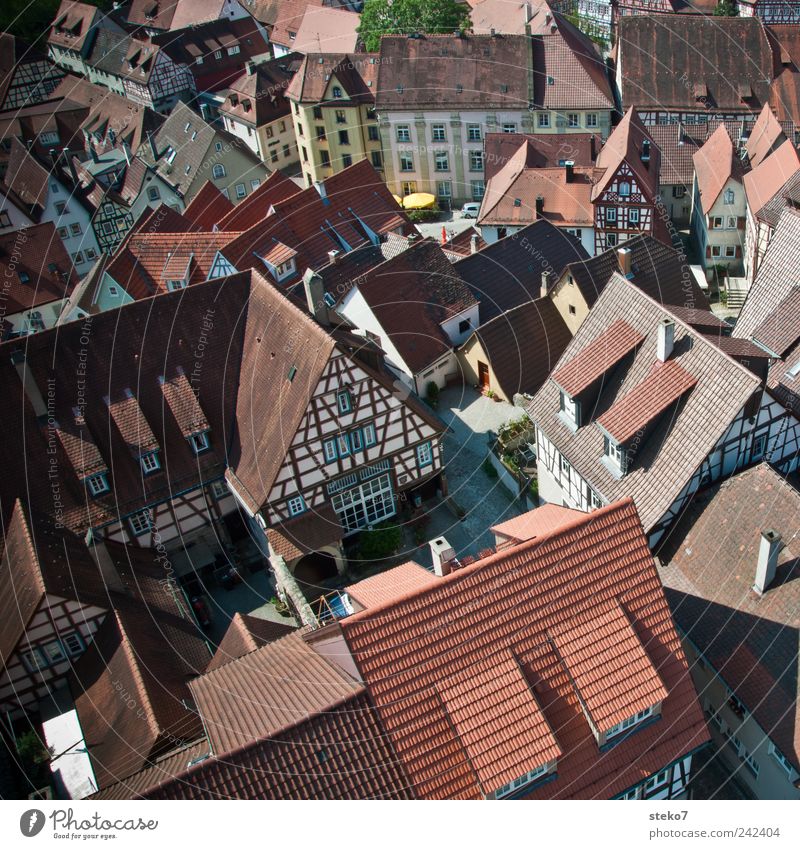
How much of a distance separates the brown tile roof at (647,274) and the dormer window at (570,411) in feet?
31.1

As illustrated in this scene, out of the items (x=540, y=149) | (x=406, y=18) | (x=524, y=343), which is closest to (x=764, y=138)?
(x=540, y=149)

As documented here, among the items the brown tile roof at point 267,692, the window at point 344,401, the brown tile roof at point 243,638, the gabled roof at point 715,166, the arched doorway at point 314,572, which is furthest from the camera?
the gabled roof at point 715,166

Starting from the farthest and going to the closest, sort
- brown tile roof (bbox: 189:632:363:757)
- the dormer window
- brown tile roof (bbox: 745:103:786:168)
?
brown tile roof (bbox: 745:103:786:168), the dormer window, brown tile roof (bbox: 189:632:363:757)

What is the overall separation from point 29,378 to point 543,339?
22014 millimetres

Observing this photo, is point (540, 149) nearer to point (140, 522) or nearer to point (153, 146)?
point (153, 146)

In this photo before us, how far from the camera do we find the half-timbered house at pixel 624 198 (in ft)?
176

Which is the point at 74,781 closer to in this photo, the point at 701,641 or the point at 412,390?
the point at 701,641

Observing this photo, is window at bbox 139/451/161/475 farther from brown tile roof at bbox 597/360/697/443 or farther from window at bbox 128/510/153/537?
brown tile roof at bbox 597/360/697/443

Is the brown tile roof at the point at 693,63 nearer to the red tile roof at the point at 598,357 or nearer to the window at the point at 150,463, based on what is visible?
the red tile roof at the point at 598,357

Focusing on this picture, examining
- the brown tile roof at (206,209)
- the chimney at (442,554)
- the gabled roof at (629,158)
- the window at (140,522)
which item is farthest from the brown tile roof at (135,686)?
the gabled roof at (629,158)

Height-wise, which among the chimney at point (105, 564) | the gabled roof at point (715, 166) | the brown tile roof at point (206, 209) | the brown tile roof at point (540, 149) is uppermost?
the brown tile roof at point (206, 209)

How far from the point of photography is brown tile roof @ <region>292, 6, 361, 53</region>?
8662 centimetres

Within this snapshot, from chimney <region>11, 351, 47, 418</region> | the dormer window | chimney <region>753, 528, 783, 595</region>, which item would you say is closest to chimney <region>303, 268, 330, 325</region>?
the dormer window

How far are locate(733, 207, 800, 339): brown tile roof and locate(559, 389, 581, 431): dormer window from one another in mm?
8117
